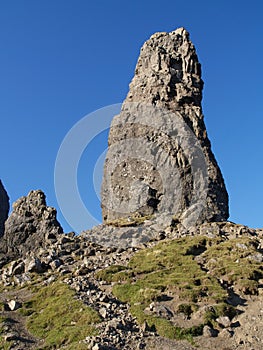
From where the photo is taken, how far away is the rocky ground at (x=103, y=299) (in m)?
30.1

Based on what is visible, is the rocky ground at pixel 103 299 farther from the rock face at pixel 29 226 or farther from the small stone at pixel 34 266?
the rock face at pixel 29 226

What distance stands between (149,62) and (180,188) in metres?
38.0

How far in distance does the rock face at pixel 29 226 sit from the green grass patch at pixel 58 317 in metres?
22.1

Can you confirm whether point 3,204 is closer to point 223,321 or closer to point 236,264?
point 236,264

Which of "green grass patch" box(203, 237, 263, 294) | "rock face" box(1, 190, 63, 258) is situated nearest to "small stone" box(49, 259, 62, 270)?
"rock face" box(1, 190, 63, 258)

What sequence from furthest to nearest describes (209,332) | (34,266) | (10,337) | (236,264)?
(34,266), (236,264), (10,337), (209,332)

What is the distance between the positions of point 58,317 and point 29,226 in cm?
3551

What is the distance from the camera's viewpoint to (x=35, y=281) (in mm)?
50938

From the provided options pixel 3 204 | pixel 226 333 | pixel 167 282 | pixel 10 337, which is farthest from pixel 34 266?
pixel 3 204

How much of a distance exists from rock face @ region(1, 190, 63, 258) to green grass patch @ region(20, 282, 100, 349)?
22061 mm

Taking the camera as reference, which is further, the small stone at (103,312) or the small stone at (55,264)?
the small stone at (55,264)

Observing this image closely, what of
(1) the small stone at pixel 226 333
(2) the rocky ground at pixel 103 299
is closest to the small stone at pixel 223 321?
(2) the rocky ground at pixel 103 299

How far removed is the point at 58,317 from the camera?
36969mm

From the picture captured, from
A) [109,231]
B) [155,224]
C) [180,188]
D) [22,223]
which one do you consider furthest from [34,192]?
[180,188]
